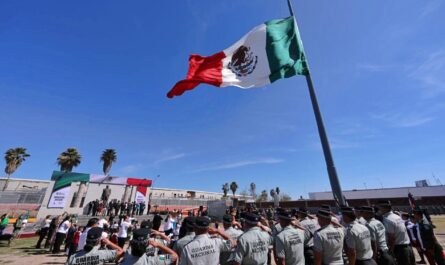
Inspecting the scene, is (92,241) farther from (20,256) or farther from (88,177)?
(88,177)

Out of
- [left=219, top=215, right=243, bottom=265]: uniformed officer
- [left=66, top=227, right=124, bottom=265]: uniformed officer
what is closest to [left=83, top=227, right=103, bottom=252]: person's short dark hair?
[left=66, top=227, right=124, bottom=265]: uniformed officer

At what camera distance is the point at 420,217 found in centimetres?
707

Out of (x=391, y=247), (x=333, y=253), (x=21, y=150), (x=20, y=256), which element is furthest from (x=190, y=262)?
(x=21, y=150)

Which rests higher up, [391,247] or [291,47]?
[291,47]

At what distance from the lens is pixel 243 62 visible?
855cm

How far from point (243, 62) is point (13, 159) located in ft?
182

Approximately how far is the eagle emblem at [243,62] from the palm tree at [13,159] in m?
54.4

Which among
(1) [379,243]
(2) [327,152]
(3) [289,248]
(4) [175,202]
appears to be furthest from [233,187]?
(3) [289,248]

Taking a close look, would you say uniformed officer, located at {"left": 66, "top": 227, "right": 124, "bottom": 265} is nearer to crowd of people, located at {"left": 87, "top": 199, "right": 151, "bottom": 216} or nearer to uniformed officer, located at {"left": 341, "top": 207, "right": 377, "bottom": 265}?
uniformed officer, located at {"left": 341, "top": 207, "right": 377, "bottom": 265}

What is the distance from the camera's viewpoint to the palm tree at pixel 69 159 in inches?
1602

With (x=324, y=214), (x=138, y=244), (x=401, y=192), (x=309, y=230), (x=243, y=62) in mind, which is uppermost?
(x=401, y=192)

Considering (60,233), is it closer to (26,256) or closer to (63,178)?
(26,256)

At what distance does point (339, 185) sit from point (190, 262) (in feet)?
13.9

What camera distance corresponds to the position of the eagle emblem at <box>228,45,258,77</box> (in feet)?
27.1
